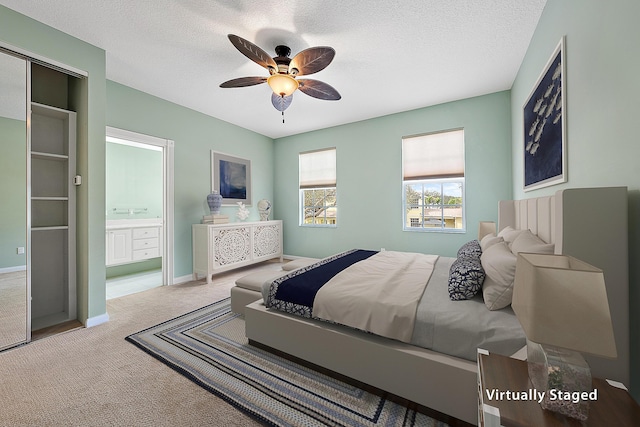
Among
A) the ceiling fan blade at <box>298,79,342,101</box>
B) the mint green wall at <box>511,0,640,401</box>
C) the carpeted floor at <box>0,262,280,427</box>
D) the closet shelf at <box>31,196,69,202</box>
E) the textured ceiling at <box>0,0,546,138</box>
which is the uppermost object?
the textured ceiling at <box>0,0,546,138</box>

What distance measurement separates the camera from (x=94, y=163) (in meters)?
2.46

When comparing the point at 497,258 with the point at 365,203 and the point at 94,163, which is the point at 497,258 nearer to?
the point at 365,203

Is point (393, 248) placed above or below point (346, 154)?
below

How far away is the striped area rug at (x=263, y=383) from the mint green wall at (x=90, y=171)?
0.75 meters

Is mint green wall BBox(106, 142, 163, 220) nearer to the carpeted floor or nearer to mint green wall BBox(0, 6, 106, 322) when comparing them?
mint green wall BBox(0, 6, 106, 322)

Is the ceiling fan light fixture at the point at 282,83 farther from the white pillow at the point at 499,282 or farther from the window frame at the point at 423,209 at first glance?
the window frame at the point at 423,209

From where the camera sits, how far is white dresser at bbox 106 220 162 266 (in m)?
4.14

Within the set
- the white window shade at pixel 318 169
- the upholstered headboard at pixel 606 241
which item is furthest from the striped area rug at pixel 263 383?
the white window shade at pixel 318 169

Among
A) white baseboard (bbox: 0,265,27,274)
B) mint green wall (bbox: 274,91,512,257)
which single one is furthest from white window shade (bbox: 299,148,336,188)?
white baseboard (bbox: 0,265,27,274)

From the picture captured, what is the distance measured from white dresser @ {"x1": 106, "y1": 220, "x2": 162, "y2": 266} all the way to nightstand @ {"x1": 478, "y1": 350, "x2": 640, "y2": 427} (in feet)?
16.9

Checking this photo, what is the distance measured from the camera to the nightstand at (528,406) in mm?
712

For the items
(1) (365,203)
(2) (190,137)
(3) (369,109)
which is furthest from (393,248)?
(2) (190,137)

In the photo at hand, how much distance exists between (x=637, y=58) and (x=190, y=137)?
15.0 ft

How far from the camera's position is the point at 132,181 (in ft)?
16.3
